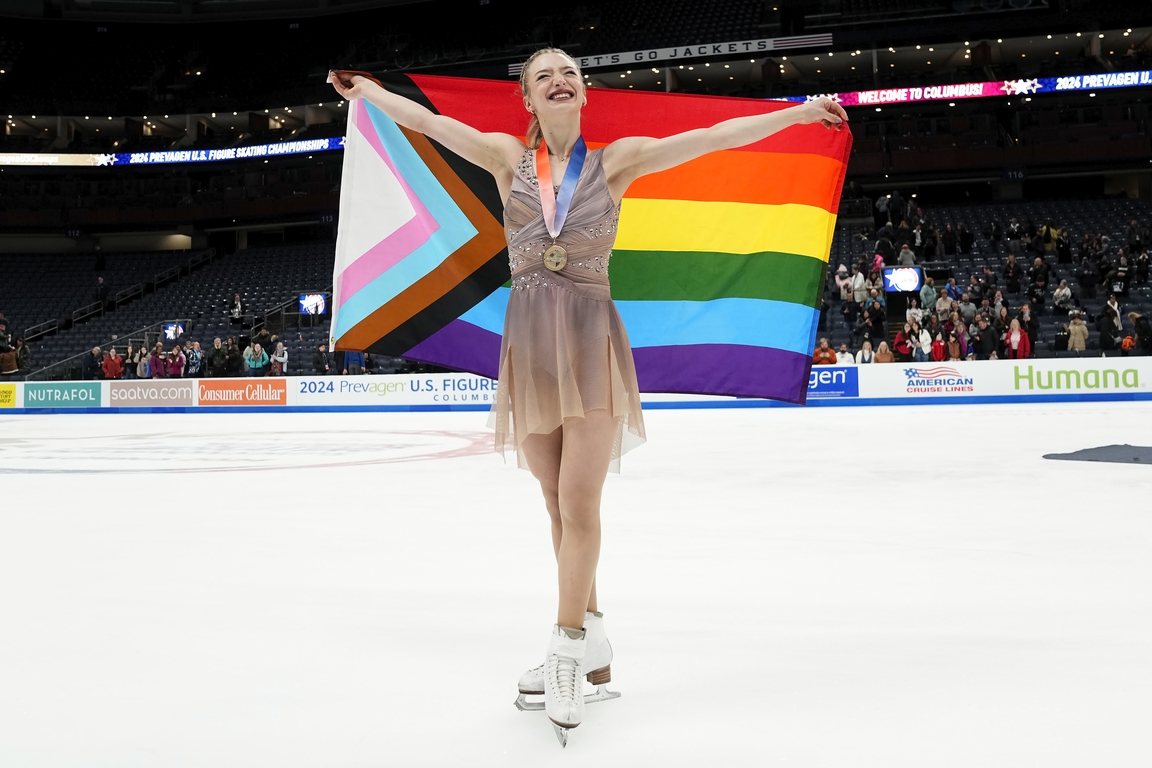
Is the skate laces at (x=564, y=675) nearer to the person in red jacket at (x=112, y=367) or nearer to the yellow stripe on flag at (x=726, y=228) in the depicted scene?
the yellow stripe on flag at (x=726, y=228)

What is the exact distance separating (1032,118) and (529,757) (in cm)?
3181

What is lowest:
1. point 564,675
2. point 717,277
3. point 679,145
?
point 564,675

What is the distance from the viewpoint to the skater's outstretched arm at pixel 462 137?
2.39m

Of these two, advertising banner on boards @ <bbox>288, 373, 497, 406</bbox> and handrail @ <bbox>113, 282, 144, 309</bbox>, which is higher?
handrail @ <bbox>113, 282, 144, 309</bbox>

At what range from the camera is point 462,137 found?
246 cm

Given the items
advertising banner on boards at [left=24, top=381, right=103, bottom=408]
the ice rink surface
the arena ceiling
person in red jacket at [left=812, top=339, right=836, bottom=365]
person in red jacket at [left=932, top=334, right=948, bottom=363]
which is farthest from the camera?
the arena ceiling

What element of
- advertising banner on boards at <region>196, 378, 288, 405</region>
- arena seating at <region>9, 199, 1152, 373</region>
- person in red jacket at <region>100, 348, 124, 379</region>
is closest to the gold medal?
arena seating at <region>9, 199, 1152, 373</region>

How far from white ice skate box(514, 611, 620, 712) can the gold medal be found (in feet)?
2.70

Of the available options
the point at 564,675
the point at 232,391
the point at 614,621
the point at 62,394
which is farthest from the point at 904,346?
the point at 62,394

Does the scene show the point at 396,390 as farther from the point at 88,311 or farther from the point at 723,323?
the point at 88,311

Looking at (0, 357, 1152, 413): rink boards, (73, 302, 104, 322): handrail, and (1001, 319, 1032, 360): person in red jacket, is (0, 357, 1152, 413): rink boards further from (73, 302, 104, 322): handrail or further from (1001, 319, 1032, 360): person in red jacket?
(73, 302, 104, 322): handrail

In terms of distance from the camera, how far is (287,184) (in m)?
34.8

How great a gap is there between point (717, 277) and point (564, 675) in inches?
73.4

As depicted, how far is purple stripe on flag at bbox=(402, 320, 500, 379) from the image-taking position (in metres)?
3.18
